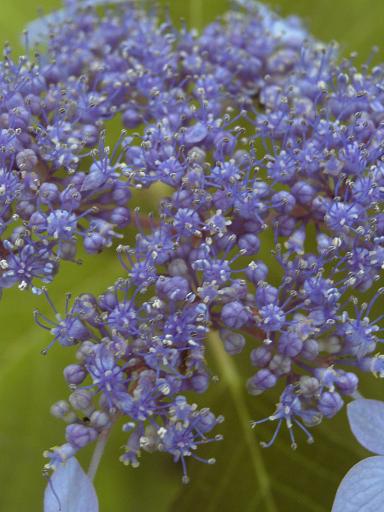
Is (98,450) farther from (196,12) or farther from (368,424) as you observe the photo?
(196,12)

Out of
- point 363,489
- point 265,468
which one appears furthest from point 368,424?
point 265,468

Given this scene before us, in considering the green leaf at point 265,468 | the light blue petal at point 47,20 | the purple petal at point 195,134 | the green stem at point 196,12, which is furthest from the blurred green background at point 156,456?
the green stem at point 196,12

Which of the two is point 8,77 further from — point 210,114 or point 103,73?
point 210,114

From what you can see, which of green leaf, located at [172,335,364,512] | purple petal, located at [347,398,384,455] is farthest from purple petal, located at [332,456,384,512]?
green leaf, located at [172,335,364,512]

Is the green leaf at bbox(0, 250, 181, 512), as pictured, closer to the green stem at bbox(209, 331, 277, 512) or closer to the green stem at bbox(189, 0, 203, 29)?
the green stem at bbox(209, 331, 277, 512)

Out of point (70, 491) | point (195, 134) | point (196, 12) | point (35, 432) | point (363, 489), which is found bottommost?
point (363, 489)
